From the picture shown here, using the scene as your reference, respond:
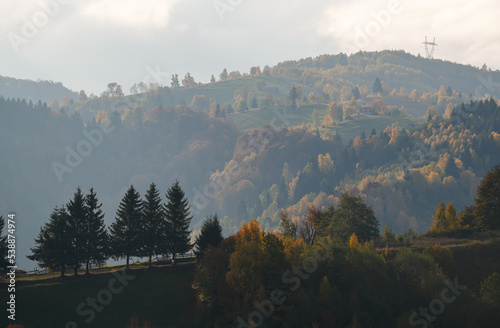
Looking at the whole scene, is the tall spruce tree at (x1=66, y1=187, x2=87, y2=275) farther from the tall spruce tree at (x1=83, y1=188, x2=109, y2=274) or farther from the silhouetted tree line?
the tall spruce tree at (x1=83, y1=188, x2=109, y2=274)

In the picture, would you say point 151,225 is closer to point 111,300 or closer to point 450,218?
point 111,300

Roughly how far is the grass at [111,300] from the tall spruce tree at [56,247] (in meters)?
2.09

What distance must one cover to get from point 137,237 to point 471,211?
59785 mm

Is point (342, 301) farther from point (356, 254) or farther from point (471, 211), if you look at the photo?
point (471, 211)

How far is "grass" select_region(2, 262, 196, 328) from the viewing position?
230 feet

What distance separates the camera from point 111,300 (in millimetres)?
74625

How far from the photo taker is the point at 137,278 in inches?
3123

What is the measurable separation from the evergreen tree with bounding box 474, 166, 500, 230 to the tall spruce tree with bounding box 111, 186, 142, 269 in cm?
5718

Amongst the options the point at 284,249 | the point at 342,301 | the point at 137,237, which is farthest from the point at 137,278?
the point at 342,301

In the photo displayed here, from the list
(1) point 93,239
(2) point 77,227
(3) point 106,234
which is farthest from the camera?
(3) point 106,234

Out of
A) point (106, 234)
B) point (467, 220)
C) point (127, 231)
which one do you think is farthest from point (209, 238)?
point (467, 220)

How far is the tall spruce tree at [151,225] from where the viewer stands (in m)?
83.1

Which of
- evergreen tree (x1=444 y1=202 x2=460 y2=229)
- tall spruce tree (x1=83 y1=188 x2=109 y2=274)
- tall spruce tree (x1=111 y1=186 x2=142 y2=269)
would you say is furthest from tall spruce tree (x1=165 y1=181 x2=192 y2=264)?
evergreen tree (x1=444 y1=202 x2=460 y2=229)

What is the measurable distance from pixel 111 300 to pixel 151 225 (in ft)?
44.6
